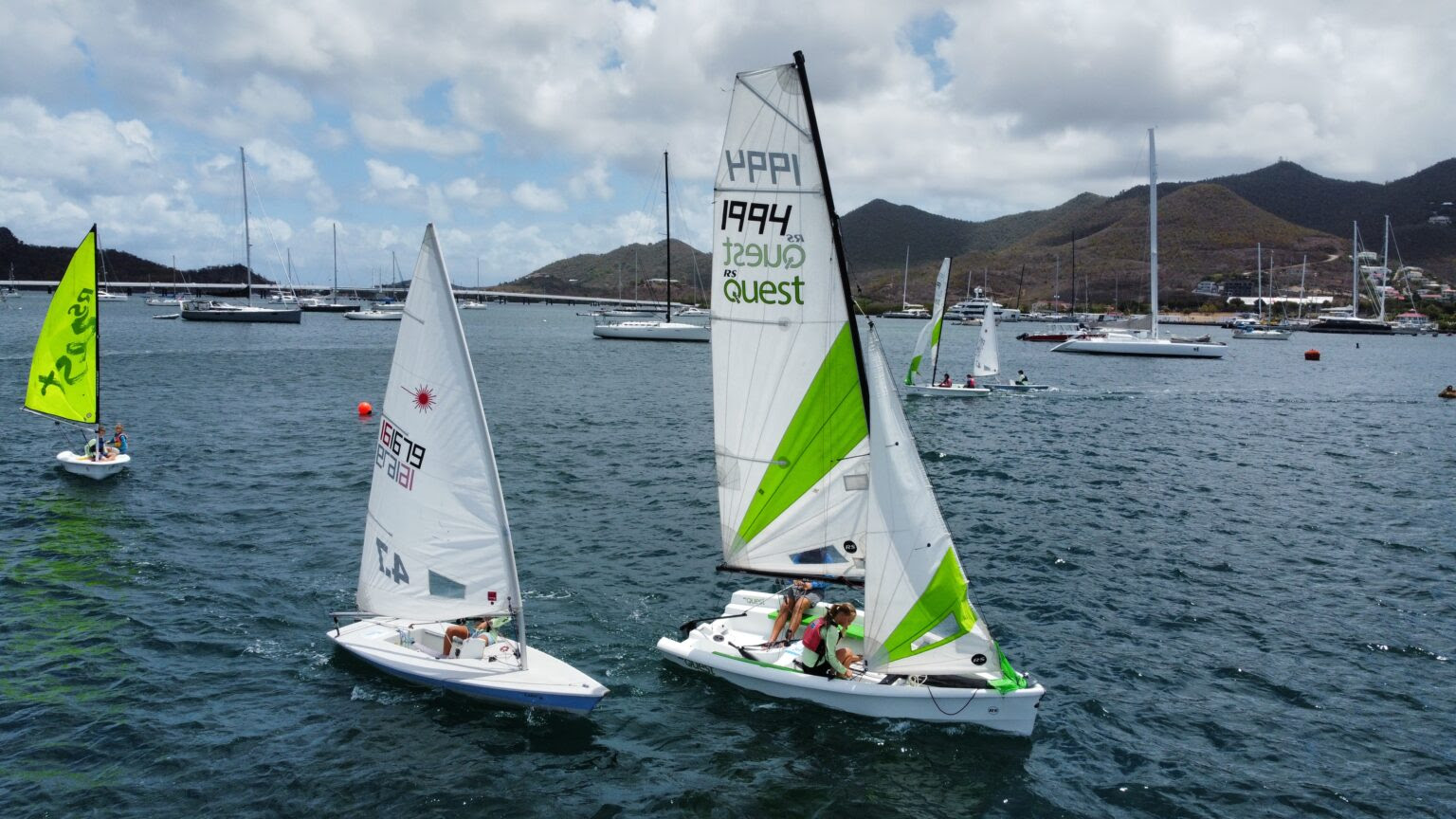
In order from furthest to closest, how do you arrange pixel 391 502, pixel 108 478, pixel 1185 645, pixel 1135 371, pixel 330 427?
pixel 1135 371 < pixel 330 427 < pixel 108 478 < pixel 1185 645 < pixel 391 502

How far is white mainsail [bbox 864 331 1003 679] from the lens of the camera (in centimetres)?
1557

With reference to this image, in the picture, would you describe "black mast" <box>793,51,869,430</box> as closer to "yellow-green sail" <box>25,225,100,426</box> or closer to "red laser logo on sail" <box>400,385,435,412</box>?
"red laser logo on sail" <box>400,385,435,412</box>

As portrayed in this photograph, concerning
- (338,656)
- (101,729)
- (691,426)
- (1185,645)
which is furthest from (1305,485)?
(101,729)

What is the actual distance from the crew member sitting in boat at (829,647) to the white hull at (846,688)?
0.53 feet

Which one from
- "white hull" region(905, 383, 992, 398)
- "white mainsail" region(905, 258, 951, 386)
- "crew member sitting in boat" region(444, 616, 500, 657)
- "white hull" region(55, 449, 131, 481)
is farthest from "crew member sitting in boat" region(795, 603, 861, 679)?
"white hull" region(905, 383, 992, 398)

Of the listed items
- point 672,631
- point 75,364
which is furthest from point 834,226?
point 75,364

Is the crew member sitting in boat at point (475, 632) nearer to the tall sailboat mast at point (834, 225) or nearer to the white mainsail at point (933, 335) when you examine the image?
the tall sailboat mast at point (834, 225)

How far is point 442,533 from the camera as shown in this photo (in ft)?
55.7

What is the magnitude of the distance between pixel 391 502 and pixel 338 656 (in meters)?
3.91

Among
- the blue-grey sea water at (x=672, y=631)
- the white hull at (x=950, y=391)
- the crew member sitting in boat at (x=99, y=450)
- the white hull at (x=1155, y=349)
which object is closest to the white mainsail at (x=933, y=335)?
the white hull at (x=950, y=391)

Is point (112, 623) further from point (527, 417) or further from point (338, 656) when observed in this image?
point (527, 417)

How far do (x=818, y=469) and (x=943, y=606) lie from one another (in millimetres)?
3451

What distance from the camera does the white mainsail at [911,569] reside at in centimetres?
1557

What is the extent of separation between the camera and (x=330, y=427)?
4588 cm
